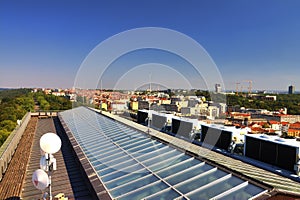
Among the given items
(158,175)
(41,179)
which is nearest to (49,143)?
(41,179)

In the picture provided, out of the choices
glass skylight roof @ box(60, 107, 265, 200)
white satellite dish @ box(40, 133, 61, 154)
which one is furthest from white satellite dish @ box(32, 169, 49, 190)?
glass skylight roof @ box(60, 107, 265, 200)

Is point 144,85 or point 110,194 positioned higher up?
point 144,85

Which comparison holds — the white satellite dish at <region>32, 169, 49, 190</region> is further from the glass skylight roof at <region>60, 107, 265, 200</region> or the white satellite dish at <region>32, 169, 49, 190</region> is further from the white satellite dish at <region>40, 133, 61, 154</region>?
the glass skylight roof at <region>60, 107, 265, 200</region>

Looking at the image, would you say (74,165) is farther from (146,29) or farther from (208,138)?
(146,29)

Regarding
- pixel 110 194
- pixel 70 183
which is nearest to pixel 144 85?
pixel 70 183

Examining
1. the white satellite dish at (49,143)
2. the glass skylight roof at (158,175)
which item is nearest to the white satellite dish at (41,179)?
the white satellite dish at (49,143)

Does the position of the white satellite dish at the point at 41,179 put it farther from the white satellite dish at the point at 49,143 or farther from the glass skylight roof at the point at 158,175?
the glass skylight roof at the point at 158,175

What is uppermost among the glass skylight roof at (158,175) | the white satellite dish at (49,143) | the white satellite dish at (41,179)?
the white satellite dish at (49,143)

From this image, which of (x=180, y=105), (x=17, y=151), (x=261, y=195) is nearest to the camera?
(x=261, y=195)

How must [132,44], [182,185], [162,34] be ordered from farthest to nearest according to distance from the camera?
[162,34] → [132,44] → [182,185]
